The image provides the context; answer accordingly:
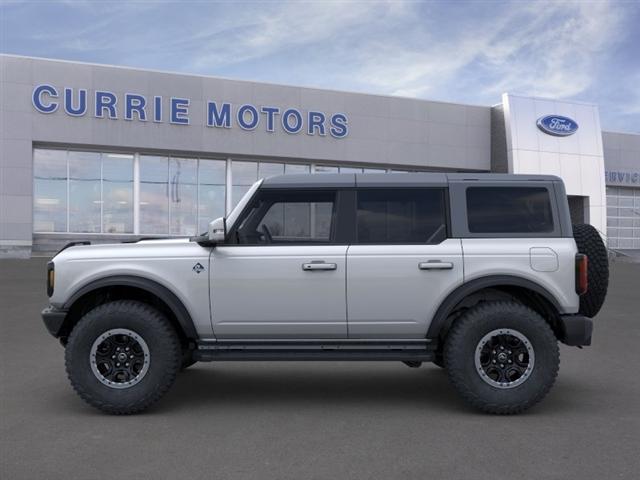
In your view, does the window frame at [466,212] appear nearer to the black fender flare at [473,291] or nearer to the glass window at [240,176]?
the black fender flare at [473,291]

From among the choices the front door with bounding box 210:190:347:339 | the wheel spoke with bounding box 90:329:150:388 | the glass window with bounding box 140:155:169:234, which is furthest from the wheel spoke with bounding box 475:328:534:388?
the glass window with bounding box 140:155:169:234

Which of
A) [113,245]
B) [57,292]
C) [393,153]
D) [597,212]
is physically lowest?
[57,292]

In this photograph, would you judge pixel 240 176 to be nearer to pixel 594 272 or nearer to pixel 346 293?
pixel 346 293

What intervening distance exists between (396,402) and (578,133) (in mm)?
30739

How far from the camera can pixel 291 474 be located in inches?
153

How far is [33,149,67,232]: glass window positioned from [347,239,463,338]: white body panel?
24304 millimetres

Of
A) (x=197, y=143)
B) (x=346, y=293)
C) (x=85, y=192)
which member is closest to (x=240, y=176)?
(x=197, y=143)

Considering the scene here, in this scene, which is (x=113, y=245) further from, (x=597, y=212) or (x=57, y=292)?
(x=597, y=212)

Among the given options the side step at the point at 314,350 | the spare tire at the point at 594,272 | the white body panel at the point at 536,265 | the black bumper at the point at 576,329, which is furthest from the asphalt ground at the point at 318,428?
the white body panel at the point at 536,265

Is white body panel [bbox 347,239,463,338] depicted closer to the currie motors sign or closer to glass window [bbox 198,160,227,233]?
the currie motors sign

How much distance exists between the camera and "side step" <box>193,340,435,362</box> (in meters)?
5.32

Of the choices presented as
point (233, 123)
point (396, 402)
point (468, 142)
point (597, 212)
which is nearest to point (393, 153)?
point (468, 142)

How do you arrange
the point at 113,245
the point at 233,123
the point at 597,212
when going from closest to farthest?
the point at 113,245, the point at 233,123, the point at 597,212

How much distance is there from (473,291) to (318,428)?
1.70m
